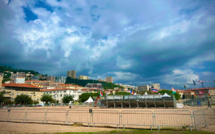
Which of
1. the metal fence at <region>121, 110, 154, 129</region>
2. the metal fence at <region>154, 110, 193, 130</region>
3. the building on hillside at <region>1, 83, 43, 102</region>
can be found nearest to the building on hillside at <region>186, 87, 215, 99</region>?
the metal fence at <region>154, 110, 193, 130</region>

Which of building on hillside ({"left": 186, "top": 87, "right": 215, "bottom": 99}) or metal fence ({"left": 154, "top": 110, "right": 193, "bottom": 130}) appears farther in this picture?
building on hillside ({"left": 186, "top": 87, "right": 215, "bottom": 99})

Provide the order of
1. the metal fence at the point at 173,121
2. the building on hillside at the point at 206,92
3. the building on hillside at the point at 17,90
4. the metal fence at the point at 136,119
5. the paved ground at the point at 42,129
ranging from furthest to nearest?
1. the building on hillside at the point at 17,90
2. the building on hillside at the point at 206,92
3. the metal fence at the point at 136,119
4. the metal fence at the point at 173,121
5. the paved ground at the point at 42,129

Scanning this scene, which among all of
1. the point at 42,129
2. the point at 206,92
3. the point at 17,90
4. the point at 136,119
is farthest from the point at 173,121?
the point at 206,92

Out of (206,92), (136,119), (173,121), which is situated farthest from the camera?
(206,92)

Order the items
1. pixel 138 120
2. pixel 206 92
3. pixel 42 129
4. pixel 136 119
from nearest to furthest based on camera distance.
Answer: pixel 42 129 < pixel 138 120 < pixel 136 119 < pixel 206 92

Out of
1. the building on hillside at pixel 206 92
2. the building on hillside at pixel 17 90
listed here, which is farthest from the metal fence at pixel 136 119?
the building on hillside at pixel 17 90

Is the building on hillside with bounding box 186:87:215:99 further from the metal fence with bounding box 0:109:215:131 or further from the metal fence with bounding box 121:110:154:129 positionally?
the metal fence with bounding box 121:110:154:129

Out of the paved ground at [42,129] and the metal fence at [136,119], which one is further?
the metal fence at [136,119]

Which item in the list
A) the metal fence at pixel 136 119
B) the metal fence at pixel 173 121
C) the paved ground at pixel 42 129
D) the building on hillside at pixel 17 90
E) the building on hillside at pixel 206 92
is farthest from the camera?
the building on hillside at pixel 17 90

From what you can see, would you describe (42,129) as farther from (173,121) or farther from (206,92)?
(206,92)

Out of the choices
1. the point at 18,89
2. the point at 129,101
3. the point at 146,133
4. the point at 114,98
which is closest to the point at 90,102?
the point at 114,98

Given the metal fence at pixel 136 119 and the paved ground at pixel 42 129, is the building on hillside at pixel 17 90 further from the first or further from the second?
the paved ground at pixel 42 129

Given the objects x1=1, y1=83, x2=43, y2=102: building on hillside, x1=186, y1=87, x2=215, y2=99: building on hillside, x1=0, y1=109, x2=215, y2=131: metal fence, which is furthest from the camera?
x1=1, y1=83, x2=43, y2=102: building on hillside

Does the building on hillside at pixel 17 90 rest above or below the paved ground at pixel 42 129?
above
